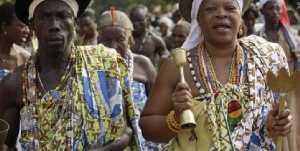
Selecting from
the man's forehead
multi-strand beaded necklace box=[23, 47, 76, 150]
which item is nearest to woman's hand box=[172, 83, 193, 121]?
multi-strand beaded necklace box=[23, 47, 76, 150]

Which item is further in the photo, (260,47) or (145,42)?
(145,42)

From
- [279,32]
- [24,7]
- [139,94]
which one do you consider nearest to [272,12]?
[279,32]

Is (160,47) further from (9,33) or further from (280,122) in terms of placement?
(280,122)

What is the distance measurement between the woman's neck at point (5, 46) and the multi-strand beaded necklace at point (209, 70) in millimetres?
4314

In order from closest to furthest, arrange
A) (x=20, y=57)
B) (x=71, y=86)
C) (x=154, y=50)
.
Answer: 1. (x=71, y=86)
2. (x=20, y=57)
3. (x=154, y=50)

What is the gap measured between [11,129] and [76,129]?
1.74 feet

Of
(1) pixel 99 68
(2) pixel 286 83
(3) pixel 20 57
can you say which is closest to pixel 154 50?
(3) pixel 20 57

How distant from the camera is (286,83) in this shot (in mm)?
4488

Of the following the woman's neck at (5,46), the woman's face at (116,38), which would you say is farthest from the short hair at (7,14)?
the woman's face at (116,38)

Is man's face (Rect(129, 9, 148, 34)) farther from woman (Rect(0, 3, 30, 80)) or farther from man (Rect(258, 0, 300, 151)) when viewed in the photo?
woman (Rect(0, 3, 30, 80))

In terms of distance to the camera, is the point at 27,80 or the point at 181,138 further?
the point at 27,80

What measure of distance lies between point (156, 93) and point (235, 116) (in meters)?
0.53

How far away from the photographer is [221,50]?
496cm

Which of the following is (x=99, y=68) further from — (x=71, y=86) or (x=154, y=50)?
(x=154, y=50)
